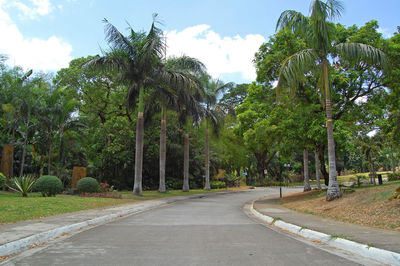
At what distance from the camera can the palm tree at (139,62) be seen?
2416 centimetres

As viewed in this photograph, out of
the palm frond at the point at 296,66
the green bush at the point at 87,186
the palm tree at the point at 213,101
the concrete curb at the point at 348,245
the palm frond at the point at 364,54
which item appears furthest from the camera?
the palm tree at the point at 213,101

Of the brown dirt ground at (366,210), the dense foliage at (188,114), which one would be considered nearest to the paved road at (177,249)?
the brown dirt ground at (366,210)

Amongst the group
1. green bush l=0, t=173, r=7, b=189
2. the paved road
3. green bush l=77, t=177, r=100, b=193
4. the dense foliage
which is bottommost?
the paved road

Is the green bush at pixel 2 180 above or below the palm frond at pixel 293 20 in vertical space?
below

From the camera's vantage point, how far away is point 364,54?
50.9 ft

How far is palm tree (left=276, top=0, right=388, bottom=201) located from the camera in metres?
15.8

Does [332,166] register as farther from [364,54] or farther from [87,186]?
[87,186]

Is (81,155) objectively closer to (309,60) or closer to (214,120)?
(214,120)

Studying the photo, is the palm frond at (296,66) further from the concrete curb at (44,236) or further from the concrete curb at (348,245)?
the concrete curb at (44,236)

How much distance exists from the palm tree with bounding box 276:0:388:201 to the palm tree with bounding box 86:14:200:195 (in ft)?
35.6

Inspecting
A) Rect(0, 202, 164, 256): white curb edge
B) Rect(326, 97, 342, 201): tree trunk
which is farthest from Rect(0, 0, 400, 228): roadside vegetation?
Rect(0, 202, 164, 256): white curb edge

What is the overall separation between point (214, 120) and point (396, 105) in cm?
2129

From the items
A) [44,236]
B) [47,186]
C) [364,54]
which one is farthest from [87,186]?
[364,54]

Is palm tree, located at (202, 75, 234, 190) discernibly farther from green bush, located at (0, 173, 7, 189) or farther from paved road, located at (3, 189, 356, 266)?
paved road, located at (3, 189, 356, 266)
